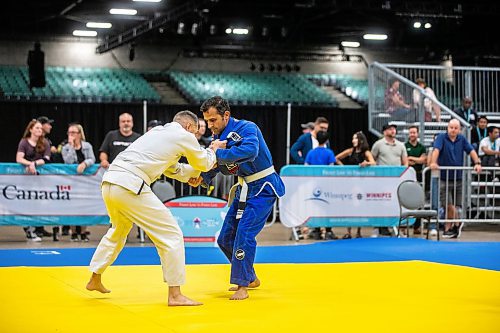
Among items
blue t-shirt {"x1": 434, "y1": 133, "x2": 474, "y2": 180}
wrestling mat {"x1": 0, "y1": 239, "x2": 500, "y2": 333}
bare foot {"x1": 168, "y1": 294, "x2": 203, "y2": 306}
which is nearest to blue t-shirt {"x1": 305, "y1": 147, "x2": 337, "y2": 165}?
blue t-shirt {"x1": 434, "y1": 133, "x2": 474, "y2": 180}

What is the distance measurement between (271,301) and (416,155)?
7.78m

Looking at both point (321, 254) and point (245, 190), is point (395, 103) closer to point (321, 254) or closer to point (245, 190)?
point (321, 254)

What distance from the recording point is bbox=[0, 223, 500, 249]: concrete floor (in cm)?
1100

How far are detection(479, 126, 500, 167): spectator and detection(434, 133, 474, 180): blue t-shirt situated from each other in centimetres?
184

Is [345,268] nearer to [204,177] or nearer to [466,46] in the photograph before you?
[204,177]

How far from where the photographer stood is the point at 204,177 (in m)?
6.53

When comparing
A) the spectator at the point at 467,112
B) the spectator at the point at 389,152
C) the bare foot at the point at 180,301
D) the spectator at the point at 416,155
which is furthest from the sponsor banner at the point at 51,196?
the spectator at the point at 467,112

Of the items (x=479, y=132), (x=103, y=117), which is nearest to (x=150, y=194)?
(x=479, y=132)

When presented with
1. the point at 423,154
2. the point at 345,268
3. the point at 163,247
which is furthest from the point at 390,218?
the point at 163,247

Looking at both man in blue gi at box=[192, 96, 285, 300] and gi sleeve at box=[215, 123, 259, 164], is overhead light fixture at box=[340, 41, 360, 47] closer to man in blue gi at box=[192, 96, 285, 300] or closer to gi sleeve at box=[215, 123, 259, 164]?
man in blue gi at box=[192, 96, 285, 300]

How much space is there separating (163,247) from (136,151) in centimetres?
69

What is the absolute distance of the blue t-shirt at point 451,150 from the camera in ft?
39.9

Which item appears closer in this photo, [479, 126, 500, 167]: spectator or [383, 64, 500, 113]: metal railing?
[479, 126, 500, 167]: spectator

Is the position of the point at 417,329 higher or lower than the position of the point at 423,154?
lower
